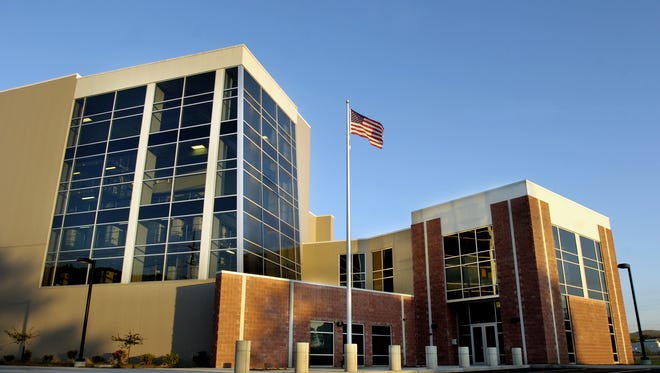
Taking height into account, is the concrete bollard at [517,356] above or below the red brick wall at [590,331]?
below

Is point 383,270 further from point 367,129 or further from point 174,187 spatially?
point 174,187

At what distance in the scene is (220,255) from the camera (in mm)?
29188

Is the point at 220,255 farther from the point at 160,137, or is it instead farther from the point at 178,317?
the point at 160,137

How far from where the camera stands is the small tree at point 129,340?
26.9 m

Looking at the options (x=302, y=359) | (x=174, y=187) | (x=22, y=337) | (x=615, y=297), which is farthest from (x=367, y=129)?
(x=615, y=297)

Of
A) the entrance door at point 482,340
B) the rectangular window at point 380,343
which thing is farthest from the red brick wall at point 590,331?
the rectangular window at point 380,343

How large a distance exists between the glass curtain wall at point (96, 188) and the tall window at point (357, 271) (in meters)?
16.8

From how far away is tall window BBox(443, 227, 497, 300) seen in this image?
105 feet

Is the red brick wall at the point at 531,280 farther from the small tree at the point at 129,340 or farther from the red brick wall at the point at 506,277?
the small tree at the point at 129,340

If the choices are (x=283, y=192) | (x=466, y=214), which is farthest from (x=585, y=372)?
(x=283, y=192)

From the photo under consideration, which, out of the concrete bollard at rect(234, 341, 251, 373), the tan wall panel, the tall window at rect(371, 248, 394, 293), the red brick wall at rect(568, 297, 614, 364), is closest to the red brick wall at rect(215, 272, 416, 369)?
the tan wall panel

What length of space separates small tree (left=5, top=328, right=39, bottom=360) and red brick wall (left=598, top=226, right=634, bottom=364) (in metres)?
37.1

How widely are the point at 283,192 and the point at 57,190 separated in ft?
50.0

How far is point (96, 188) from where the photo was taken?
33.8 meters
